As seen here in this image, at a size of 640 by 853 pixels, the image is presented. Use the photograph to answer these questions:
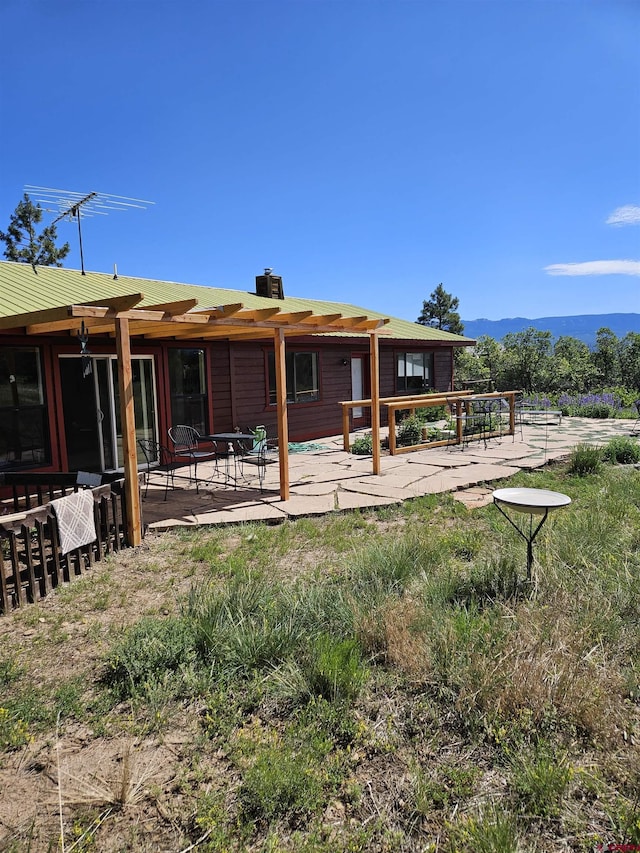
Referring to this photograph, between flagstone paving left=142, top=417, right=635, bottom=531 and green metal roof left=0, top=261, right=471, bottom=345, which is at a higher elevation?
green metal roof left=0, top=261, right=471, bottom=345

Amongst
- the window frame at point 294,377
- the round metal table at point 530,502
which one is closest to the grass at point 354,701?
the round metal table at point 530,502

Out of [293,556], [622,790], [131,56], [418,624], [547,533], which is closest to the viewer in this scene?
[622,790]

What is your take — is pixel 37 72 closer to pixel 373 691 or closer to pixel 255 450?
pixel 255 450

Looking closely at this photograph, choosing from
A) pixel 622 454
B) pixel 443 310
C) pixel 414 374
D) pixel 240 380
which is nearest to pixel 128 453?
pixel 240 380

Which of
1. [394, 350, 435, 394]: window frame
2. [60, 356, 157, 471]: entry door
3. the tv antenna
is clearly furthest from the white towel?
[394, 350, 435, 394]: window frame

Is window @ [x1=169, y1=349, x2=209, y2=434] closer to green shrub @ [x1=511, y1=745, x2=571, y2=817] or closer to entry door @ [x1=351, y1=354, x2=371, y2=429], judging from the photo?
entry door @ [x1=351, y1=354, x2=371, y2=429]

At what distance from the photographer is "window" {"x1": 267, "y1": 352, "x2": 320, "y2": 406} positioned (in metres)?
12.3

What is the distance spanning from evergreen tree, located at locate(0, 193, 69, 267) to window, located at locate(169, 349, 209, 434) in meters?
23.3

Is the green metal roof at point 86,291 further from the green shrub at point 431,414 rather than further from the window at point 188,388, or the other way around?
the green shrub at point 431,414

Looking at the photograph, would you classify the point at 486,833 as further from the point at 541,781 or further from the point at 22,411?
the point at 22,411

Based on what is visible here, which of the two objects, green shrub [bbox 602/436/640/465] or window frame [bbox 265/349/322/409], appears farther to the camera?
window frame [bbox 265/349/322/409]

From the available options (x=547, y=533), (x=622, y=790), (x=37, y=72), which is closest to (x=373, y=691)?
(x=622, y=790)

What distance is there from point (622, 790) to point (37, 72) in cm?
1298

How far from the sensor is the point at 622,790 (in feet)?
6.37
